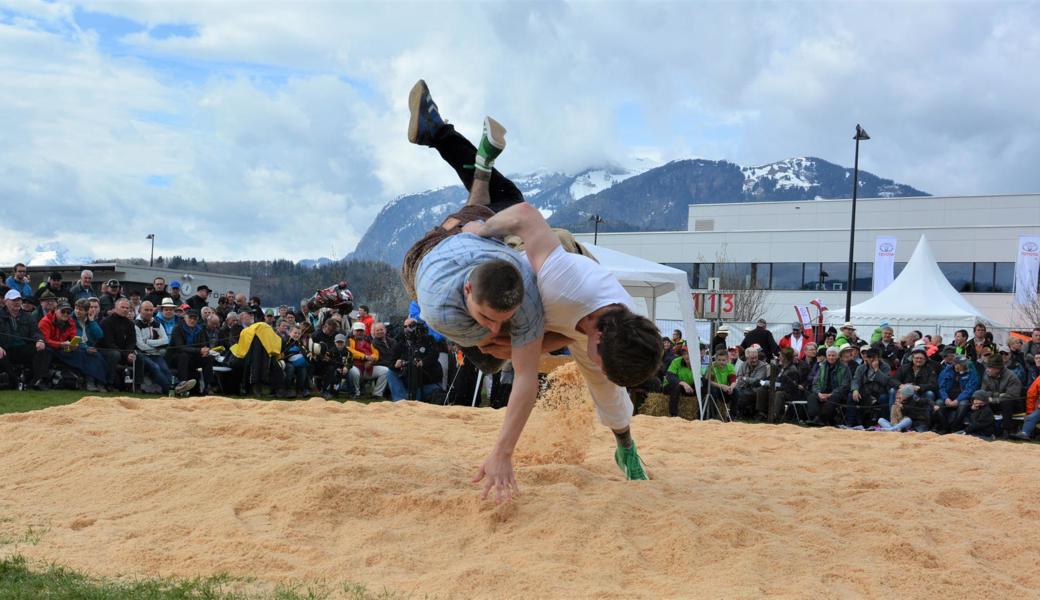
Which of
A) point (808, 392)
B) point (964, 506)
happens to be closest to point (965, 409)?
point (808, 392)

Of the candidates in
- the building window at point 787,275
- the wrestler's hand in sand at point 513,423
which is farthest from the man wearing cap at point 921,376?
the building window at point 787,275

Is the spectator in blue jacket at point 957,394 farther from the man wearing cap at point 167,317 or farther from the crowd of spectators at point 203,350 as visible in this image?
the man wearing cap at point 167,317

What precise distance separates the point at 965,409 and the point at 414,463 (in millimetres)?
8526

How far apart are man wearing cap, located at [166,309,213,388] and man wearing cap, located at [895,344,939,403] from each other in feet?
30.1

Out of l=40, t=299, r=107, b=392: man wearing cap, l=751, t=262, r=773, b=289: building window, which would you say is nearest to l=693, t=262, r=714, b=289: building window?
l=751, t=262, r=773, b=289: building window

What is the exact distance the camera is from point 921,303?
853 inches

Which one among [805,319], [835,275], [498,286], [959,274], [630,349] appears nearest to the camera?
[498,286]

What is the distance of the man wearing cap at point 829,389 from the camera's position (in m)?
11.9

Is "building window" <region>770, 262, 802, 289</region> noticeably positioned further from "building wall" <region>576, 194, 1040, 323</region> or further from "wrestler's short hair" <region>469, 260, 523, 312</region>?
"wrestler's short hair" <region>469, 260, 523, 312</region>

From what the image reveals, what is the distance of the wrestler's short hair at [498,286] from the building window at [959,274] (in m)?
36.2

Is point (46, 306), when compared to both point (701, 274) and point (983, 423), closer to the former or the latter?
point (983, 423)

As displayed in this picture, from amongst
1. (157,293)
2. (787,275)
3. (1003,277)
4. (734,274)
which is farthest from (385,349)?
(1003,277)

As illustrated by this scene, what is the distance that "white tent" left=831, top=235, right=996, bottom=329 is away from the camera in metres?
21.1

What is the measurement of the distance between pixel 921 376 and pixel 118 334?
10370 millimetres
